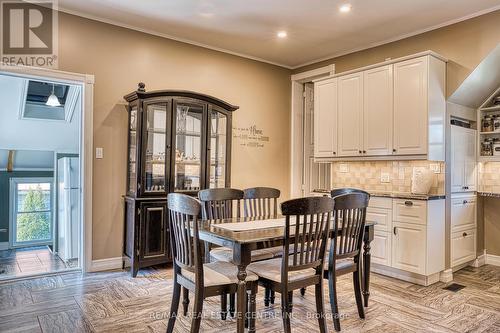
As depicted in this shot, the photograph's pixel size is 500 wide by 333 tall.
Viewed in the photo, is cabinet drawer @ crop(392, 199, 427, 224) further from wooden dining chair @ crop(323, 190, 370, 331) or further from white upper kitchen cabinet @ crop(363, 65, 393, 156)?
wooden dining chair @ crop(323, 190, 370, 331)

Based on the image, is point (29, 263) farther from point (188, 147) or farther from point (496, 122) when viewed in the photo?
point (496, 122)

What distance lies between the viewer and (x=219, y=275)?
7.75 feet

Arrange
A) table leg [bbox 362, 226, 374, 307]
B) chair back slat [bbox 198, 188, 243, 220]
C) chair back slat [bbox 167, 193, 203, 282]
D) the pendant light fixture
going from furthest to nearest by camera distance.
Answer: the pendant light fixture, chair back slat [bbox 198, 188, 243, 220], table leg [bbox 362, 226, 374, 307], chair back slat [bbox 167, 193, 203, 282]

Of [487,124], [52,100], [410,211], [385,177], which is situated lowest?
[410,211]

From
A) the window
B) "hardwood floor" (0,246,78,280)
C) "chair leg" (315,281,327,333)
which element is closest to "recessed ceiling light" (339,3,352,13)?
"chair leg" (315,281,327,333)

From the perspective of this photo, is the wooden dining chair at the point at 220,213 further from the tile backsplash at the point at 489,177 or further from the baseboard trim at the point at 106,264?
the tile backsplash at the point at 489,177

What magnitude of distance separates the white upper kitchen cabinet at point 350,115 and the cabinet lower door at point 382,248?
3.36ft

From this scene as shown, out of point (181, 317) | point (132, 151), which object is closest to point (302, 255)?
point (181, 317)

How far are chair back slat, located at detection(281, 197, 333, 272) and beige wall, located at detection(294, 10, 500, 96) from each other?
100 inches

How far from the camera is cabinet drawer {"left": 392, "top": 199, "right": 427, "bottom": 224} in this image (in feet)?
11.8

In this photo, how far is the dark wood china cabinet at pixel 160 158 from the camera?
151 inches

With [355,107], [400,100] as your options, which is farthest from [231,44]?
[400,100]

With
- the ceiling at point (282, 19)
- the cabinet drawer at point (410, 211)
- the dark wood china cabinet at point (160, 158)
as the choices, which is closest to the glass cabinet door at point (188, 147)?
the dark wood china cabinet at point (160, 158)

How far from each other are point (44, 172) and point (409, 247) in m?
5.41
